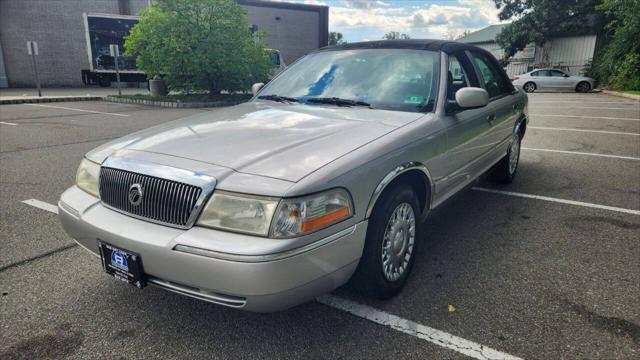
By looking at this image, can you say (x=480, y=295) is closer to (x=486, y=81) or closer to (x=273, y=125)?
(x=273, y=125)

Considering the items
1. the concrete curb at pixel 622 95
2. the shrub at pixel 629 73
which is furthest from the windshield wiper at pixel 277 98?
Answer: the shrub at pixel 629 73

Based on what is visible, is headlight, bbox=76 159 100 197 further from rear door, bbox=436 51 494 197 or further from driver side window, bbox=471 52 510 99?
driver side window, bbox=471 52 510 99

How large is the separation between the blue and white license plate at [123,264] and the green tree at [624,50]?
81.4 feet

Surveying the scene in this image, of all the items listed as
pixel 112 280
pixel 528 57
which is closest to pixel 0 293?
pixel 112 280

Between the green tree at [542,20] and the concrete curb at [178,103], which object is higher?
the green tree at [542,20]

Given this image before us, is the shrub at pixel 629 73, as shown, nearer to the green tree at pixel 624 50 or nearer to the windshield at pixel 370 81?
the green tree at pixel 624 50

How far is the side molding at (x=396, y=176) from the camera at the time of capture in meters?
2.34

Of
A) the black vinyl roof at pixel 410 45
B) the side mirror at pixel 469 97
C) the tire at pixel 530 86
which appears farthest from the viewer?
the tire at pixel 530 86

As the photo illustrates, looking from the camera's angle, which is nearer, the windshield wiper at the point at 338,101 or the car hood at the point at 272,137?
the car hood at the point at 272,137

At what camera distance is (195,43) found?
1488 centimetres

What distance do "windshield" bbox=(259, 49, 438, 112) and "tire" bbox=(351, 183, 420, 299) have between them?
0.77 metres

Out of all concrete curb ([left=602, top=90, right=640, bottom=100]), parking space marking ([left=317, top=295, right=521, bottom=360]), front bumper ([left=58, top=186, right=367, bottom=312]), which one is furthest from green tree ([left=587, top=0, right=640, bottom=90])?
front bumper ([left=58, top=186, right=367, bottom=312])

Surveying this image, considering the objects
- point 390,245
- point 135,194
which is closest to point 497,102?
point 390,245

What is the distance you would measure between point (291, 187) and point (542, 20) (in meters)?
32.0
